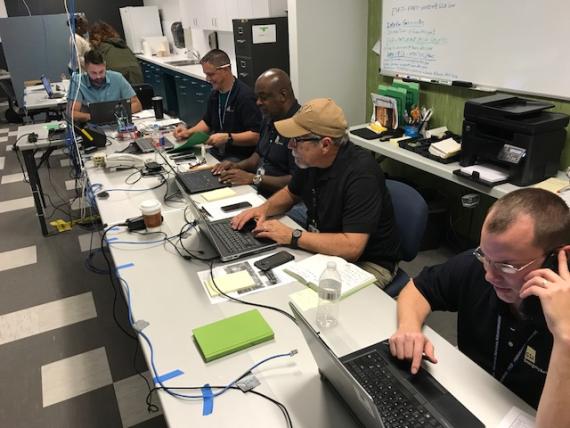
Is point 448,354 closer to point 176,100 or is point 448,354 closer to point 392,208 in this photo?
point 392,208

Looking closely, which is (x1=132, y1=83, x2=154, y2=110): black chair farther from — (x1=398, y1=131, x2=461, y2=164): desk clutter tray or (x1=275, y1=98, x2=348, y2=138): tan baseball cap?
(x1=275, y1=98, x2=348, y2=138): tan baseball cap

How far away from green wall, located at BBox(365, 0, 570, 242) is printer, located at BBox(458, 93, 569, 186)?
603 millimetres

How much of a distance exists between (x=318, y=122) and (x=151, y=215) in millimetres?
798

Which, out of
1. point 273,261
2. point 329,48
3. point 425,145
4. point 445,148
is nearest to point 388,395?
point 273,261

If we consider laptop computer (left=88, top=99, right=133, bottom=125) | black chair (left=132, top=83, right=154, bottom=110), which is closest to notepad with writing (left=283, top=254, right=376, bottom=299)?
laptop computer (left=88, top=99, right=133, bottom=125)

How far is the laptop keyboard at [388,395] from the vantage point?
943 mm

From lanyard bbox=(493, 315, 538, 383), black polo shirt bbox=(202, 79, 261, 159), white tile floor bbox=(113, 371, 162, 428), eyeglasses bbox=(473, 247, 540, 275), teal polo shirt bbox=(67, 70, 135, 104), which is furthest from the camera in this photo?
teal polo shirt bbox=(67, 70, 135, 104)

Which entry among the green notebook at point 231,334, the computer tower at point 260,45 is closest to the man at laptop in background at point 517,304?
the green notebook at point 231,334

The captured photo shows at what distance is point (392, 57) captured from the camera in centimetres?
346

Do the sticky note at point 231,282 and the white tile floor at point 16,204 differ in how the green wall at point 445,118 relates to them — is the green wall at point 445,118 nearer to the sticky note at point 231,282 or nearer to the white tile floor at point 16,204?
the sticky note at point 231,282

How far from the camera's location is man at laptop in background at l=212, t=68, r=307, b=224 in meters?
2.38

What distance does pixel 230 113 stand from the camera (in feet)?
10.6

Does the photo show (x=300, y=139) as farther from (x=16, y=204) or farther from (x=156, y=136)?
(x=16, y=204)

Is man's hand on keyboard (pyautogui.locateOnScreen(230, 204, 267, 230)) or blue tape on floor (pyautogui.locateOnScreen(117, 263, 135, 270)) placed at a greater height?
man's hand on keyboard (pyautogui.locateOnScreen(230, 204, 267, 230))
